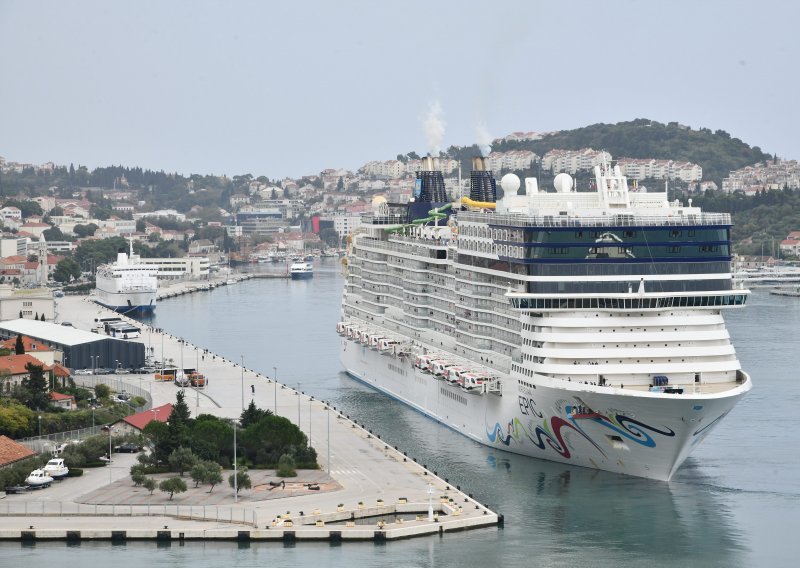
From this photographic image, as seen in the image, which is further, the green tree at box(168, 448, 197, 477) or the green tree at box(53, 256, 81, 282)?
the green tree at box(53, 256, 81, 282)

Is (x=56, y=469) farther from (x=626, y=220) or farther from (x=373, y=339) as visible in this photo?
(x=373, y=339)

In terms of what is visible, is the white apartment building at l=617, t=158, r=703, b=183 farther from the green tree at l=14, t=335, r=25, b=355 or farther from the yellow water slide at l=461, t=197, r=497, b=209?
the green tree at l=14, t=335, r=25, b=355

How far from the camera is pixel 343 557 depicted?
33.9m

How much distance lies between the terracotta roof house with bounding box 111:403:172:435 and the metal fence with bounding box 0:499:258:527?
24.2 ft

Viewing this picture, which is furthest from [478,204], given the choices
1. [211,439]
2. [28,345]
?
[28,345]

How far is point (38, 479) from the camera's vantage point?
127 feet

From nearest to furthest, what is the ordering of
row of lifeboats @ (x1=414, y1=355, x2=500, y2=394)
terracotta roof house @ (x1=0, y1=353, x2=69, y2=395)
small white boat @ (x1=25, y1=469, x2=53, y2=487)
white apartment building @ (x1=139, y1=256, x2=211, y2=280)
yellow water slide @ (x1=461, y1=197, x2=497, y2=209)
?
1. small white boat @ (x1=25, y1=469, x2=53, y2=487)
2. row of lifeboats @ (x1=414, y1=355, x2=500, y2=394)
3. terracotta roof house @ (x1=0, y1=353, x2=69, y2=395)
4. yellow water slide @ (x1=461, y1=197, x2=497, y2=209)
5. white apartment building @ (x1=139, y1=256, x2=211, y2=280)

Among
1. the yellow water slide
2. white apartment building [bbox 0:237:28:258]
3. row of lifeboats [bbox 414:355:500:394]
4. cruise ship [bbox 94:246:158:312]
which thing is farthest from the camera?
white apartment building [bbox 0:237:28:258]

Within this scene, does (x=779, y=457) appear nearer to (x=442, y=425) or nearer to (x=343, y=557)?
(x=442, y=425)

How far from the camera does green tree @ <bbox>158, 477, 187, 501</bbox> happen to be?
122 ft

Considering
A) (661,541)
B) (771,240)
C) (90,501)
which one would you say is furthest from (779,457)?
(771,240)

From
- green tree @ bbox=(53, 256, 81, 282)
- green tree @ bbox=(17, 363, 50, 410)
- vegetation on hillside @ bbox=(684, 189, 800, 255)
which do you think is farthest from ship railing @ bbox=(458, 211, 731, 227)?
vegetation on hillside @ bbox=(684, 189, 800, 255)

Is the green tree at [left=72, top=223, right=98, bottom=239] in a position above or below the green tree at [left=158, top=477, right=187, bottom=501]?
below

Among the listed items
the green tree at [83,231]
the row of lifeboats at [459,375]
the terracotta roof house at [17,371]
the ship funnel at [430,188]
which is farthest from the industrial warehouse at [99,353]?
the green tree at [83,231]
